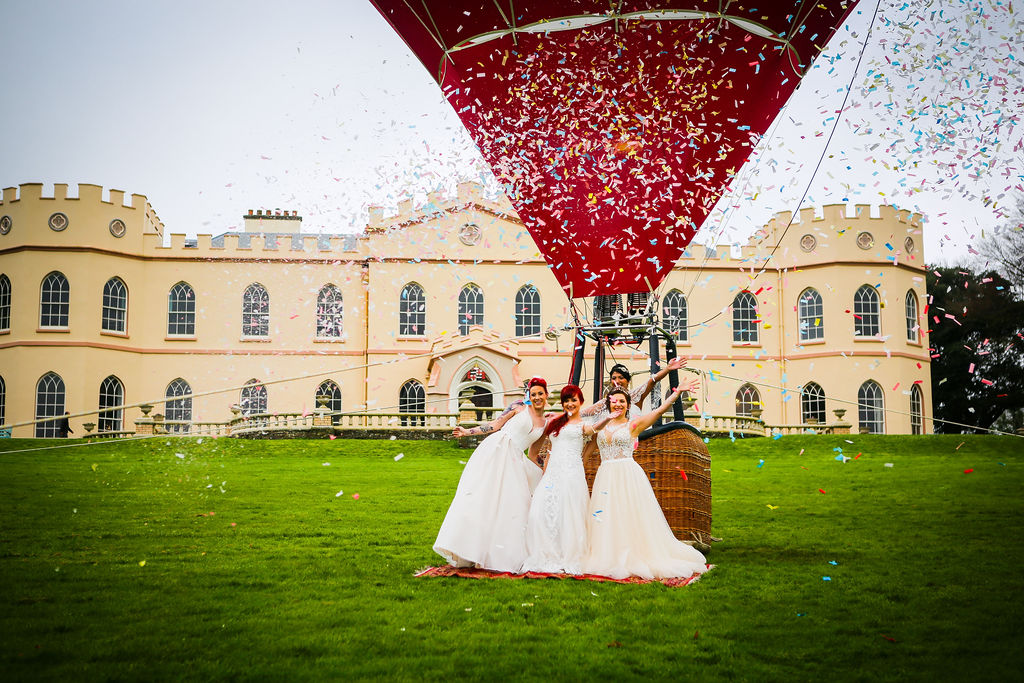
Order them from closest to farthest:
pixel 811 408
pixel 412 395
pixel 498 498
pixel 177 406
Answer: pixel 498 498 < pixel 177 406 < pixel 412 395 < pixel 811 408

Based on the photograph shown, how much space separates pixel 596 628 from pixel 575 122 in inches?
176

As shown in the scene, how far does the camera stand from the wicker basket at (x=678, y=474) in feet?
23.3

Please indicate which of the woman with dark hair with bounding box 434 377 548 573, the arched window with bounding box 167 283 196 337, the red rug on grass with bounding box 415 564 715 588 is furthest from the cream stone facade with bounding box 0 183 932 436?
the red rug on grass with bounding box 415 564 715 588

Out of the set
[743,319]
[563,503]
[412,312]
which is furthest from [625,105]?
[743,319]

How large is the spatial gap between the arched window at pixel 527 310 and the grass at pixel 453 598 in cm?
1816

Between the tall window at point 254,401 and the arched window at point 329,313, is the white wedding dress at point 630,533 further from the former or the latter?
the arched window at point 329,313

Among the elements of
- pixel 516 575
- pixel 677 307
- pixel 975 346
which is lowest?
pixel 516 575

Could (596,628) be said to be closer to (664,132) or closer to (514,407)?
(514,407)

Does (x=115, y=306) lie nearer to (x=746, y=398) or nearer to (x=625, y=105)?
(x=746, y=398)

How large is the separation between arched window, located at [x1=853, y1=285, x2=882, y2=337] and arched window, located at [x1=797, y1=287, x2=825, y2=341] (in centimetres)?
106

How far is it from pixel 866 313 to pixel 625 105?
75.6 ft

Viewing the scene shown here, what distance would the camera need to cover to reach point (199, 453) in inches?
777

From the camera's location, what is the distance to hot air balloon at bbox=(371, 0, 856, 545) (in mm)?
7289

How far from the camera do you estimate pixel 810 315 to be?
94.3 feet
